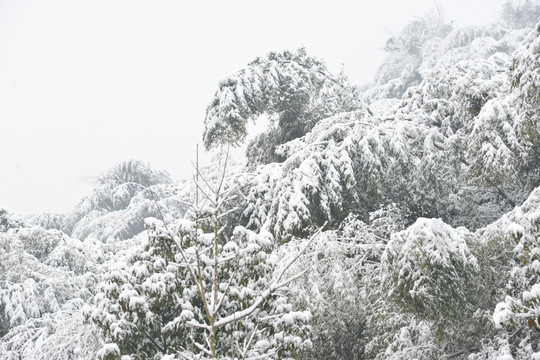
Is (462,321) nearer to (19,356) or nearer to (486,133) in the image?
(486,133)

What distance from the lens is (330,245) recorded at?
233 inches

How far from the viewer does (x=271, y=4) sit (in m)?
191

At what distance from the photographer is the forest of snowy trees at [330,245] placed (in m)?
4.36

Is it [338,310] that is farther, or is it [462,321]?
[338,310]

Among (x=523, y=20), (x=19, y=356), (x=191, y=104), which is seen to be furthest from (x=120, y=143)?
(x=19, y=356)

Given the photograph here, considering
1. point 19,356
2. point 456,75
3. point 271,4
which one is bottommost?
point 19,356

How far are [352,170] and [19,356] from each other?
6054mm

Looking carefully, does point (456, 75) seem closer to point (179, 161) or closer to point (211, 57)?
point (179, 161)

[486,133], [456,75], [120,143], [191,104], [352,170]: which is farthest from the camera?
[191,104]

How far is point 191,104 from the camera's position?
63781mm

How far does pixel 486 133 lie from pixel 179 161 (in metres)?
31.0

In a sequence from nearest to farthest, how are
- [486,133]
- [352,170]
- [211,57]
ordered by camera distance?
[486,133]
[352,170]
[211,57]

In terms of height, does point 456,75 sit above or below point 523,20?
below

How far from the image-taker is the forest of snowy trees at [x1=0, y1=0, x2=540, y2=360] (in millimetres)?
4359
